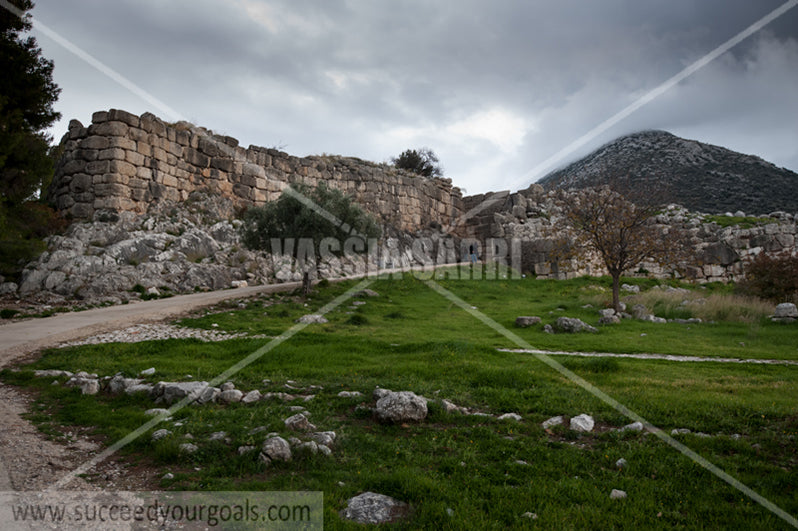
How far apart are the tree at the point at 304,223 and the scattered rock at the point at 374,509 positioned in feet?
43.7

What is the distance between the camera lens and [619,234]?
57.6ft

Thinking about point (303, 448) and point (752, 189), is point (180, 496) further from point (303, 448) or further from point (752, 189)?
point (752, 189)

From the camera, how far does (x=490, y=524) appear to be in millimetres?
3633

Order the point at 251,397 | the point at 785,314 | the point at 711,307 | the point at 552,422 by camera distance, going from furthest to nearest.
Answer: the point at 711,307 → the point at 785,314 → the point at 251,397 → the point at 552,422

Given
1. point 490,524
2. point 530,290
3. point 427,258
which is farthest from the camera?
point 427,258

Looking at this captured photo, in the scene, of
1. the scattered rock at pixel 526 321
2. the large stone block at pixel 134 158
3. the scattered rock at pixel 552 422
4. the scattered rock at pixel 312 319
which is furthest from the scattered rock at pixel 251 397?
the large stone block at pixel 134 158

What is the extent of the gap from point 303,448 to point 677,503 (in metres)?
3.32

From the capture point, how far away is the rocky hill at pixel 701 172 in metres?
36.6

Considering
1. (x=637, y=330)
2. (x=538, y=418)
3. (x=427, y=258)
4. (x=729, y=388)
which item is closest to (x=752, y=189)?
(x=427, y=258)

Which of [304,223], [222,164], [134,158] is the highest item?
[222,164]

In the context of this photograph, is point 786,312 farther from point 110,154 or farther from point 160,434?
point 110,154

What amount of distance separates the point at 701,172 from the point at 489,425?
155ft

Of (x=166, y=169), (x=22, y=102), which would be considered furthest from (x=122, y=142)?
(x=22, y=102)

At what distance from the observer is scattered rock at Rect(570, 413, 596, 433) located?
5.50 m
